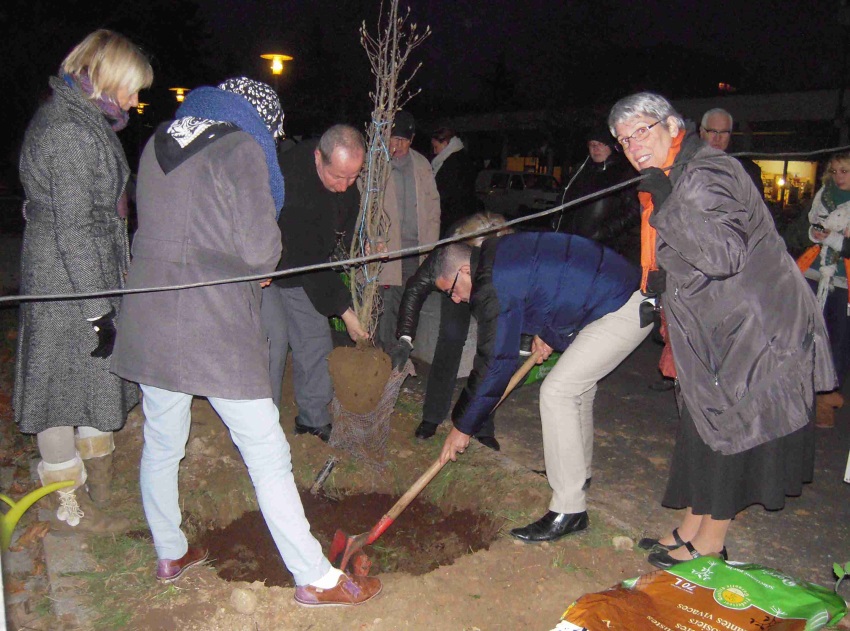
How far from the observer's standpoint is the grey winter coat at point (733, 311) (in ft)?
8.17

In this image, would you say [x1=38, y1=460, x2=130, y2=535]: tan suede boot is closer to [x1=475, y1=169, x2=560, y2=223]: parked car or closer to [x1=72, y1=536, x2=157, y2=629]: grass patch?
[x1=72, y1=536, x2=157, y2=629]: grass patch

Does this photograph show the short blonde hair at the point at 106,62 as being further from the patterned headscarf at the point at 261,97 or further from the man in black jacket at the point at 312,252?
the man in black jacket at the point at 312,252

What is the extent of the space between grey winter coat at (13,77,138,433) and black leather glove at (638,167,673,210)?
205 cm

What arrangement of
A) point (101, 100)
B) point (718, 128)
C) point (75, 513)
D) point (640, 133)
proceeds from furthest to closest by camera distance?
1. point (718, 128)
2. point (75, 513)
3. point (101, 100)
4. point (640, 133)

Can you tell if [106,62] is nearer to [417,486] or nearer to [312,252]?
[312,252]

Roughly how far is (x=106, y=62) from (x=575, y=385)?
7.26 ft

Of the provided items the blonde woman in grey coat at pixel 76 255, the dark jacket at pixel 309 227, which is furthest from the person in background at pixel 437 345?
the blonde woman in grey coat at pixel 76 255

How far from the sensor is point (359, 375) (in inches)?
154

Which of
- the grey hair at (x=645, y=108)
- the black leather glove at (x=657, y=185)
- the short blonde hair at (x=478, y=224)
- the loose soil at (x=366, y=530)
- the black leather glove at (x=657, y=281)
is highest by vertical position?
the grey hair at (x=645, y=108)

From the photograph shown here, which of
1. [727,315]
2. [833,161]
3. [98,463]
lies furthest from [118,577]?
[833,161]

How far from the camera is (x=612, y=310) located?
10.0ft

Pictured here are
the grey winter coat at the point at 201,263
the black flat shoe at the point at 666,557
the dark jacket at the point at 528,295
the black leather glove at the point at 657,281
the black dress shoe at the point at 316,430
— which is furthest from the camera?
the black dress shoe at the point at 316,430

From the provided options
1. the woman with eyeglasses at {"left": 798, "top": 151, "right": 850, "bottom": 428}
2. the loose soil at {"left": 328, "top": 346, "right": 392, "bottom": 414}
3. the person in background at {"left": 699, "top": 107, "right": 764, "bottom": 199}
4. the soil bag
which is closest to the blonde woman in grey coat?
the loose soil at {"left": 328, "top": 346, "right": 392, "bottom": 414}

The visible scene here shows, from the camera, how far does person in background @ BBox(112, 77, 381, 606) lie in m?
2.33
